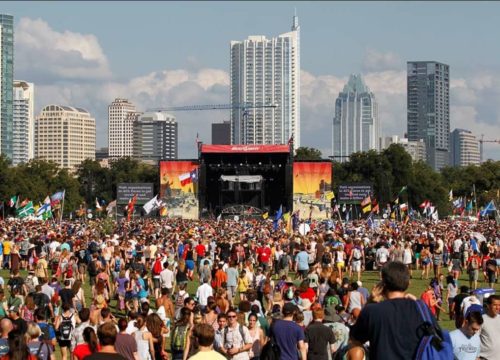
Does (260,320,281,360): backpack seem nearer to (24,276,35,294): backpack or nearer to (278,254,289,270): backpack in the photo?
(24,276,35,294): backpack

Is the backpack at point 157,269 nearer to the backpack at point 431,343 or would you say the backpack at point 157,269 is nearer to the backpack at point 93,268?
the backpack at point 93,268

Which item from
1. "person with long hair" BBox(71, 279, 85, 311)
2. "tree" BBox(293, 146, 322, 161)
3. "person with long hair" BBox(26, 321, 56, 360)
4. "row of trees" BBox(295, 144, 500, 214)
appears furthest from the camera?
"tree" BBox(293, 146, 322, 161)

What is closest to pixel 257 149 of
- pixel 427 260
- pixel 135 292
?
pixel 427 260

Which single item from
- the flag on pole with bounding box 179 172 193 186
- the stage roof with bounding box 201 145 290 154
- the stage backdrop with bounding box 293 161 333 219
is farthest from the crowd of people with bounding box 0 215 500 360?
the stage backdrop with bounding box 293 161 333 219

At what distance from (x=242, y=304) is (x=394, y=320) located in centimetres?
851

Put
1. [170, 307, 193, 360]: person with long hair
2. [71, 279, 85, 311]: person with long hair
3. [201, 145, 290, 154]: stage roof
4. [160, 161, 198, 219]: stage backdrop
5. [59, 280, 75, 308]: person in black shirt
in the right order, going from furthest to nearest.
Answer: [160, 161, 198, 219]: stage backdrop, [201, 145, 290, 154]: stage roof, [71, 279, 85, 311]: person with long hair, [59, 280, 75, 308]: person in black shirt, [170, 307, 193, 360]: person with long hair

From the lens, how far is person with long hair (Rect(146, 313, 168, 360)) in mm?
14867

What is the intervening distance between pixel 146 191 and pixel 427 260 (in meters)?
60.4

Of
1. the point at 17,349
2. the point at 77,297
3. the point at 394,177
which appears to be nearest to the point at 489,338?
the point at 17,349

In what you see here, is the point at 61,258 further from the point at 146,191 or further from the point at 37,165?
the point at 37,165

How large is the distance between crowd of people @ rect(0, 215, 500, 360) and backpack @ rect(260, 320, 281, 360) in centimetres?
1

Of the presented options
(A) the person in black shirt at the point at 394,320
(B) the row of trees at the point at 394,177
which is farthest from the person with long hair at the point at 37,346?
(B) the row of trees at the point at 394,177

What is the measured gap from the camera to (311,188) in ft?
284

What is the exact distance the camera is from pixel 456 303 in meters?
15.0
